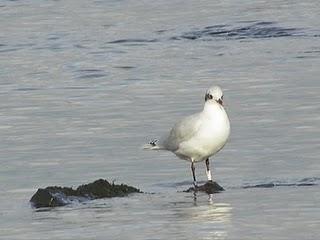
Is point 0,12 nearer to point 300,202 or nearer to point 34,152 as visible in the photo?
point 34,152

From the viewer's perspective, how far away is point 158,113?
14.8m

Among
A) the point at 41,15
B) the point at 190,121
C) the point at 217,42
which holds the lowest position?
the point at 190,121

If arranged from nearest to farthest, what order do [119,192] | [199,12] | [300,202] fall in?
[300,202], [119,192], [199,12]

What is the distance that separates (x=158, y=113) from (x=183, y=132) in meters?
3.15

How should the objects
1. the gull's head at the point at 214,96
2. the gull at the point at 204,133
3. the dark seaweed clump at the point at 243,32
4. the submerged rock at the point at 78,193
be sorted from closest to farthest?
the submerged rock at the point at 78,193, the gull at the point at 204,133, the gull's head at the point at 214,96, the dark seaweed clump at the point at 243,32

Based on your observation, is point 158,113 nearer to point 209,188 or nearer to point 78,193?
point 209,188

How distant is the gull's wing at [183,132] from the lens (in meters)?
11.6

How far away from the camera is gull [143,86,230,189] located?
11352mm

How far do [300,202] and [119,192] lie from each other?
1.56 m

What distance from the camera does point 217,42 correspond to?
846 inches

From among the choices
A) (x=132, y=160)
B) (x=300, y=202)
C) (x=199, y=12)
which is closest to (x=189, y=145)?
(x=132, y=160)

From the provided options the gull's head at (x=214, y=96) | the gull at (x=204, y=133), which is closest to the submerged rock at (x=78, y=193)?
the gull at (x=204, y=133)

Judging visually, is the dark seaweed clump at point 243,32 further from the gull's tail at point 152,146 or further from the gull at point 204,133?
the gull at point 204,133

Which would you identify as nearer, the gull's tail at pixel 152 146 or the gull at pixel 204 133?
the gull at pixel 204 133
